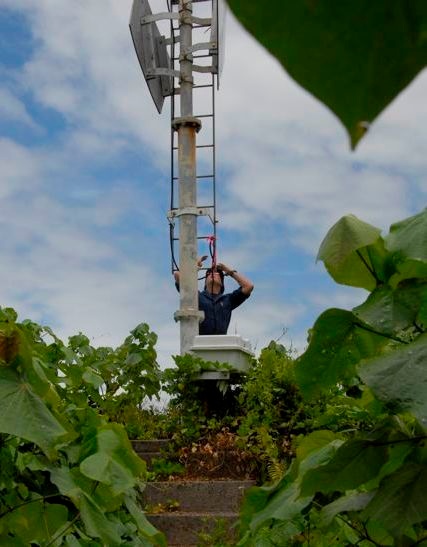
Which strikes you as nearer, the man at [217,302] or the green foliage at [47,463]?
the green foliage at [47,463]

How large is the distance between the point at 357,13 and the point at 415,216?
1002 millimetres

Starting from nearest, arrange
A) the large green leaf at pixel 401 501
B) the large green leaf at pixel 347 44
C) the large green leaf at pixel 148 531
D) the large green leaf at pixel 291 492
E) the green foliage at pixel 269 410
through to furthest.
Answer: the large green leaf at pixel 347 44 → the large green leaf at pixel 401 501 → the large green leaf at pixel 291 492 → the large green leaf at pixel 148 531 → the green foliage at pixel 269 410

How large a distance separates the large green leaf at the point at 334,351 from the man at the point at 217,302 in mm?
5257

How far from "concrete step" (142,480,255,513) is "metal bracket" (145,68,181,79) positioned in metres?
3.65

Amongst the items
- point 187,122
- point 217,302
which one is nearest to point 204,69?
point 187,122

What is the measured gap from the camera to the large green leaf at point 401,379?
909 mm

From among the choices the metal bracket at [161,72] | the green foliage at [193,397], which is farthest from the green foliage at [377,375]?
the metal bracket at [161,72]

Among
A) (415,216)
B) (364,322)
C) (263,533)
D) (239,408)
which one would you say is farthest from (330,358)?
(239,408)

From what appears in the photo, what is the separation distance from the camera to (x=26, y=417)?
4.05ft

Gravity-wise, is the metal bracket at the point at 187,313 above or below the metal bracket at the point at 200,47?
below

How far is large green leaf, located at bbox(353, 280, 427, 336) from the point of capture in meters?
1.08

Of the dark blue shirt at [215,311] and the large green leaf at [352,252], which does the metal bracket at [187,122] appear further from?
the large green leaf at [352,252]

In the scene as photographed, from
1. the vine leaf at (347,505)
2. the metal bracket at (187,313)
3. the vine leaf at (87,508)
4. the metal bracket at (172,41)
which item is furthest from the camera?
the metal bracket at (172,41)

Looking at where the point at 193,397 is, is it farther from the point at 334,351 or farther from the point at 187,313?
the point at 334,351
